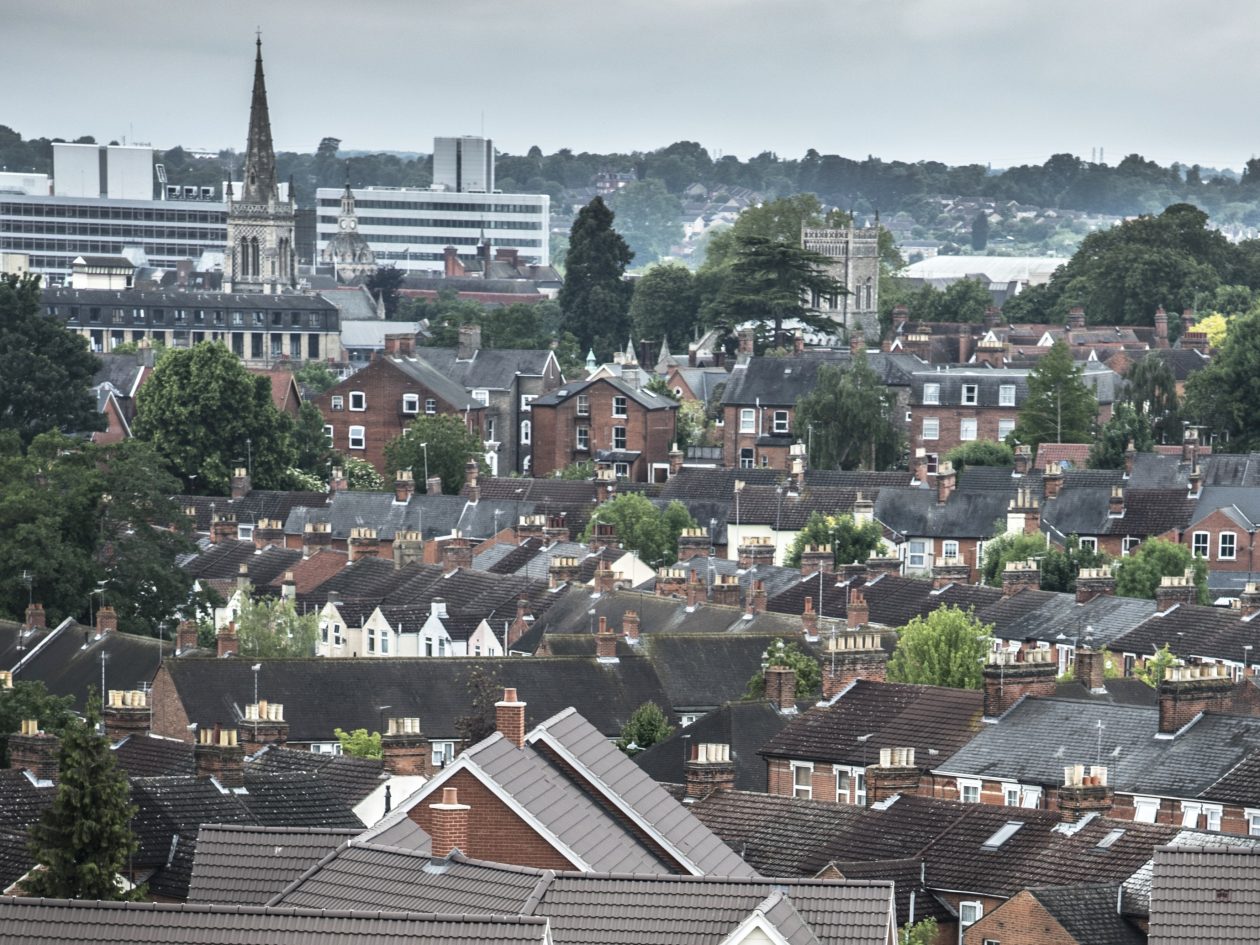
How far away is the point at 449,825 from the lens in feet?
97.7

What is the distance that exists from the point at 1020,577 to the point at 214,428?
4582 centimetres

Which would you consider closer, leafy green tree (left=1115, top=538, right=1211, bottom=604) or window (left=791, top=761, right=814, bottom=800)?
window (left=791, top=761, right=814, bottom=800)

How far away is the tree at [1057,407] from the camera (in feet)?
427

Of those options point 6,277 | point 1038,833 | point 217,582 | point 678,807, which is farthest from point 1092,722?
point 6,277

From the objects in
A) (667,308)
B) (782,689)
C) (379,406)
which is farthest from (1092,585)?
(667,308)

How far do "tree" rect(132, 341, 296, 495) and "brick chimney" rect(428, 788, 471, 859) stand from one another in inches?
3666

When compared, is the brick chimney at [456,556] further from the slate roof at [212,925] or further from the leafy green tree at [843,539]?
the slate roof at [212,925]

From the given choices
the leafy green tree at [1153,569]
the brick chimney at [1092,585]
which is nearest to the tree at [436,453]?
the leafy green tree at [1153,569]

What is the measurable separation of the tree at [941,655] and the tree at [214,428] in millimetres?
58906

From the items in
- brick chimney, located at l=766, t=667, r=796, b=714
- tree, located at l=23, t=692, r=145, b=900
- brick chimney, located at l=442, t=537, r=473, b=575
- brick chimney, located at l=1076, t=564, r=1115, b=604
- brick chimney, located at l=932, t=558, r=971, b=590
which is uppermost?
tree, located at l=23, t=692, r=145, b=900

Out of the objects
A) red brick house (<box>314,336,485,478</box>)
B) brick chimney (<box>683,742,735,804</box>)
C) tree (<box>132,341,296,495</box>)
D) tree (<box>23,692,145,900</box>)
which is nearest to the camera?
tree (<box>23,692,145,900</box>)

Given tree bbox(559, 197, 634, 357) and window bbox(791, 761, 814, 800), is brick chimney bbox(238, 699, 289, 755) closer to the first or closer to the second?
window bbox(791, 761, 814, 800)

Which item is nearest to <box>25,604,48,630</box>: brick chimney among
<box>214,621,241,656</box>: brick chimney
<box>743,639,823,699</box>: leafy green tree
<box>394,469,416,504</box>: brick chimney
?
<box>214,621,241,656</box>: brick chimney

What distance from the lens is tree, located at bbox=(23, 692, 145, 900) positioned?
35.8 meters
